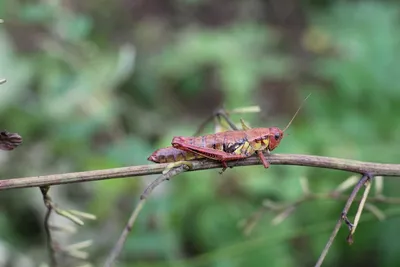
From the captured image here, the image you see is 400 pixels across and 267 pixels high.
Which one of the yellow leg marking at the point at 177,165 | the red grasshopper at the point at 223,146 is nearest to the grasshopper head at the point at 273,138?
the red grasshopper at the point at 223,146

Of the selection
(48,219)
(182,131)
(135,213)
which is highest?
(182,131)

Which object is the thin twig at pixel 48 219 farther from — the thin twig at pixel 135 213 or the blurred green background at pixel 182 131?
the blurred green background at pixel 182 131

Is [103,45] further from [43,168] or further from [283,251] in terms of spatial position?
[283,251]

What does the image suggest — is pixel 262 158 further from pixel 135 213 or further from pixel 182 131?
pixel 182 131

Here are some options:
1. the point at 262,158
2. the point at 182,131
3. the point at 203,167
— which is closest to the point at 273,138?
the point at 262,158

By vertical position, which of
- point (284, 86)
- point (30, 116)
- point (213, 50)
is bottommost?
point (30, 116)

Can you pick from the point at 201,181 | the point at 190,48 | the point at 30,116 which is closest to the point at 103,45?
the point at 190,48
